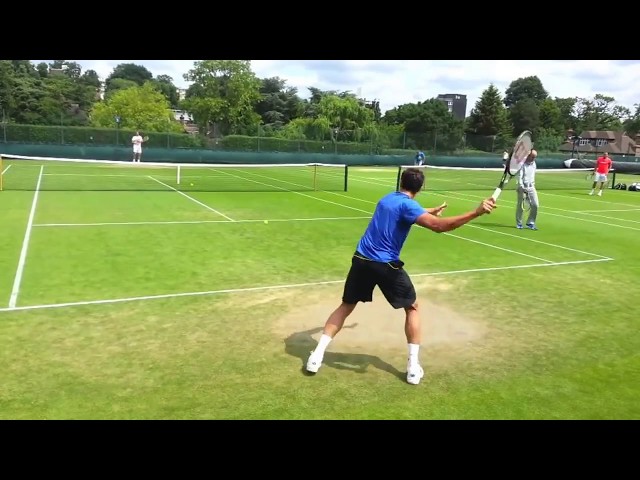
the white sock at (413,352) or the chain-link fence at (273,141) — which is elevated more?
the chain-link fence at (273,141)

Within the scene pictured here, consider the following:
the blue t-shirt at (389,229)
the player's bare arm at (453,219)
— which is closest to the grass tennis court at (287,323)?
the blue t-shirt at (389,229)

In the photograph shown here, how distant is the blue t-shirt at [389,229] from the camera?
5055mm

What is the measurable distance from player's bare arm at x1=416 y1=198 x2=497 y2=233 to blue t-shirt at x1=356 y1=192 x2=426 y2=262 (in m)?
0.17

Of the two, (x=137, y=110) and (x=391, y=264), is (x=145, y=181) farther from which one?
(x=137, y=110)

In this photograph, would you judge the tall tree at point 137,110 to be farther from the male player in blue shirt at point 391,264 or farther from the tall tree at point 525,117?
the tall tree at point 525,117

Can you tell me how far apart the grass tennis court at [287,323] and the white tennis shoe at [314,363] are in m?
0.08

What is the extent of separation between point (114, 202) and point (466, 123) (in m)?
83.4

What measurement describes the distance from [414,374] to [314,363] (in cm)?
92

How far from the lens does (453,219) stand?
4781 millimetres

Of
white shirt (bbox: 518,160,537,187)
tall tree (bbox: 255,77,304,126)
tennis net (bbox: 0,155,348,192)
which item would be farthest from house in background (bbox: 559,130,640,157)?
white shirt (bbox: 518,160,537,187)

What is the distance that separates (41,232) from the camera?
38.0 ft
